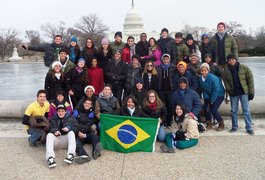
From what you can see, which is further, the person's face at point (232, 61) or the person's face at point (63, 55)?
the person's face at point (63, 55)

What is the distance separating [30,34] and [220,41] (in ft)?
269

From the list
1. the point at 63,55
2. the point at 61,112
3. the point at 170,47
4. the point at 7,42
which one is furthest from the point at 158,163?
the point at 7,42

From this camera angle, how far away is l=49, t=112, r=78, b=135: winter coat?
503 cm

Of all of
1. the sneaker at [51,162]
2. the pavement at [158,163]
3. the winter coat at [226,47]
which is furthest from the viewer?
the winter coat at [226,47]

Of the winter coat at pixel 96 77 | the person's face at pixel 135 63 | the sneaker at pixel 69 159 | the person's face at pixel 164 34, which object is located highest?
the person's face at pixel 164 34

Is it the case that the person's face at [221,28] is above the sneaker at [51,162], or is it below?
above

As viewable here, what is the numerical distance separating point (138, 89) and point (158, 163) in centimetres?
204

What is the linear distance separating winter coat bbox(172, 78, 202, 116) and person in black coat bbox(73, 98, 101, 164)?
1.71 metres

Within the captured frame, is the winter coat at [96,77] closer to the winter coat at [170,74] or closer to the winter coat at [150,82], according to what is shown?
the winter coat at [150,82]

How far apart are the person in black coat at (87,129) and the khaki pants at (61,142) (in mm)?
169

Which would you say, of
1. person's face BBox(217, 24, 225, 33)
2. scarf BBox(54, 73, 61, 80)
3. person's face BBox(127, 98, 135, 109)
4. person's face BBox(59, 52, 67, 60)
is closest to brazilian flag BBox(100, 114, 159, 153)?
person's face BBox(127, 98, 135, 109)

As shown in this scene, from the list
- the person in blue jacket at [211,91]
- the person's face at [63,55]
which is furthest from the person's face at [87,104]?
the person in blue jacket at [211,91]

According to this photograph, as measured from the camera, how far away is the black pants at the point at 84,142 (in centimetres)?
469

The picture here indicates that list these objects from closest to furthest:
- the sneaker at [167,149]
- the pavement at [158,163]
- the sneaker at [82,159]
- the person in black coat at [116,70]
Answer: the pavement at [158,163] < the sneaker at [82,159] < the sneaker at [167,149] < the person in black coat at [116,70]
